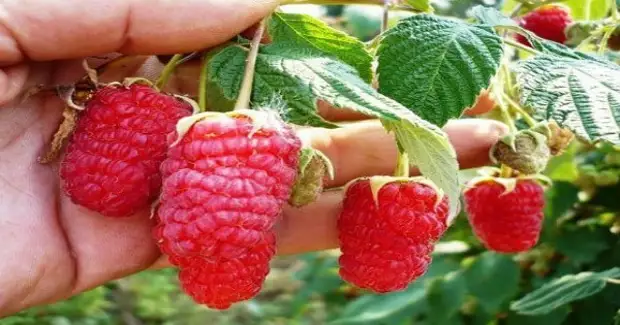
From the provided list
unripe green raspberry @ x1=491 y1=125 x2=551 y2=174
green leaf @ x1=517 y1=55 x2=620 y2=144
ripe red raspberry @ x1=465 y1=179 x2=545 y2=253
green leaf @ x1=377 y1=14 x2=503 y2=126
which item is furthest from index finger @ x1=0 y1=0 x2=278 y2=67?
ripe red raspberry @ x1=465 y1=179 x2=545 y2=253

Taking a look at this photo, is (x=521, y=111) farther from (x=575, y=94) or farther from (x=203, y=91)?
(x=203, y=91)

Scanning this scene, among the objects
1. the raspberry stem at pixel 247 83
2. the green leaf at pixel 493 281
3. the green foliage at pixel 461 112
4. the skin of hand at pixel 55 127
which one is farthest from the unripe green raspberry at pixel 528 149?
the green leaf at pixel 493 281

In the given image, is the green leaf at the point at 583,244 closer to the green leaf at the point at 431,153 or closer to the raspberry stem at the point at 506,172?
the raspberry stem at the point at 506,172

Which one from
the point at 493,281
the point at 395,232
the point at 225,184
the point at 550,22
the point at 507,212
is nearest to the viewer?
the point at 225,184

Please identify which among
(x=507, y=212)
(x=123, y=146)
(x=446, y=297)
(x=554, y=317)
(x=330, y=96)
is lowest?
(x=446, y=297)

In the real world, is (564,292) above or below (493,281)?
above

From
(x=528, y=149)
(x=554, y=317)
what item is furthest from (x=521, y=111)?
(x=554, y=317)

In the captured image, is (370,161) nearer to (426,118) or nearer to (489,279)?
(489,279)
